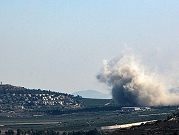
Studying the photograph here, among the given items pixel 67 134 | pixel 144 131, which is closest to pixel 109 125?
pixel 67 134

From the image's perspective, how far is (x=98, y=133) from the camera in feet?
557

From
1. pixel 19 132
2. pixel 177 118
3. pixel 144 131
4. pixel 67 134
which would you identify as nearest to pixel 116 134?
pixel 144 131

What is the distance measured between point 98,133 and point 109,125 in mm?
30251

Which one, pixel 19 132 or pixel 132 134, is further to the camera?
pixel 19 132

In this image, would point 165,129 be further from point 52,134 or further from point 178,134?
point 52,134

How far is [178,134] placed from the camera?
11869cm

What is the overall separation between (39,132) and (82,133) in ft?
67.1

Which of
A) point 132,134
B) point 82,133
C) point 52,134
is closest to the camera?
point 132,134

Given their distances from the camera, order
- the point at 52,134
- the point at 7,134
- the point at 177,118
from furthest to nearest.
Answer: the point at 7,134
the point at 52,134
the point at 177,118

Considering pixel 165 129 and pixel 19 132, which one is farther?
pixel 19 132

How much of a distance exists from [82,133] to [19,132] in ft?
97.1

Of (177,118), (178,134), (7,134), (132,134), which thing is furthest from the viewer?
(7,134)

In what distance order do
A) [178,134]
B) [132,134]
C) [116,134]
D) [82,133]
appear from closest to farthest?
1. [178,134]
2. [132,134]
3. [116,134]
4. [82,133]

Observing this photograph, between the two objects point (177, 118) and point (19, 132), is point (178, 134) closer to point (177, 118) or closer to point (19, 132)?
point (177, 118)
